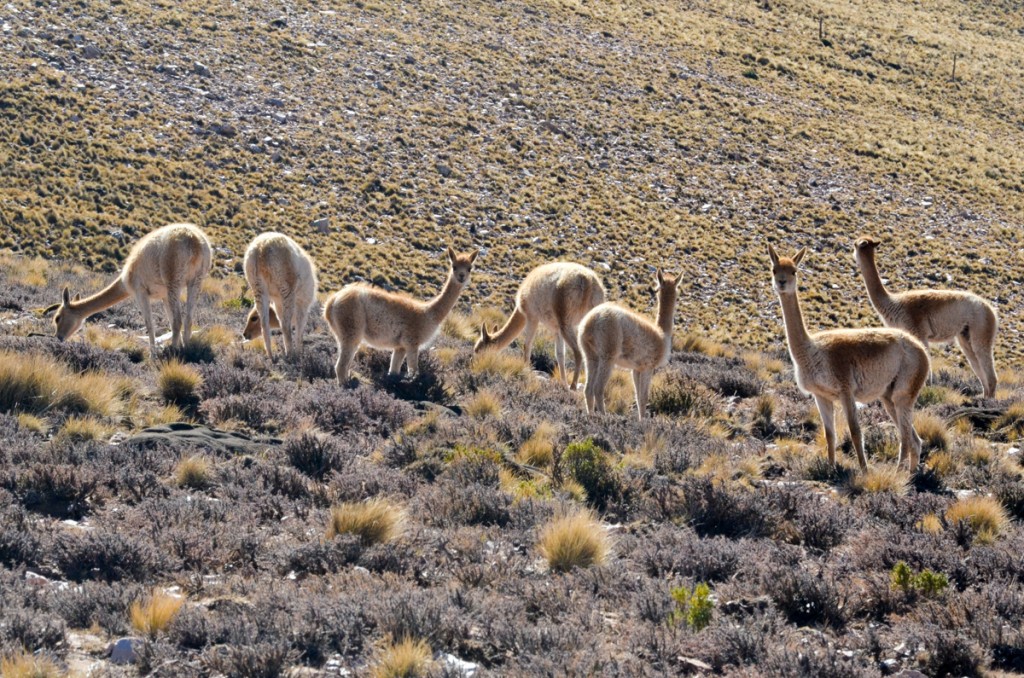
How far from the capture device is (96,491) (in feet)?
27.8

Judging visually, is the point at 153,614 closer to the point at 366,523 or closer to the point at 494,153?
the point at 366,523

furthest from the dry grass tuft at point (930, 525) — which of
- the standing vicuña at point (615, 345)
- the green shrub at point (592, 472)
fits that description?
the standing vicuña at point (615, 345)

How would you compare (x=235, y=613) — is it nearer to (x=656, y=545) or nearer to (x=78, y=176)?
(x=656, y=545)

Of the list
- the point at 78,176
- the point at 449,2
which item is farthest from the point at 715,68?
the point at 78,176

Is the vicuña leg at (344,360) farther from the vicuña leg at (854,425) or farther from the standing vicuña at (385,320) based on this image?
the vicuña leg at (854,425)

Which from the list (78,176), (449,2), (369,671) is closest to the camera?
(369,671)

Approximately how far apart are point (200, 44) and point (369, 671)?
38417mm

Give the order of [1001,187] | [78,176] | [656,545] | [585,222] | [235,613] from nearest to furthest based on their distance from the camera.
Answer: [235,613] → [656,545] → [78,176] → [585,222] → [1001,187]

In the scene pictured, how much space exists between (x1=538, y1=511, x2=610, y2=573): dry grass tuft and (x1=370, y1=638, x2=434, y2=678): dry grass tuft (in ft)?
6.16

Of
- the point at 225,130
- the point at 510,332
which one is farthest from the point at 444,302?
the point at 225,130

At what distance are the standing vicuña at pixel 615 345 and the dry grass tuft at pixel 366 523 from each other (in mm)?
4673

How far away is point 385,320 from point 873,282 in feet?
20.8

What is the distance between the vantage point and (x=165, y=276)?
14.4m

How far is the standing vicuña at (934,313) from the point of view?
14812 mm
